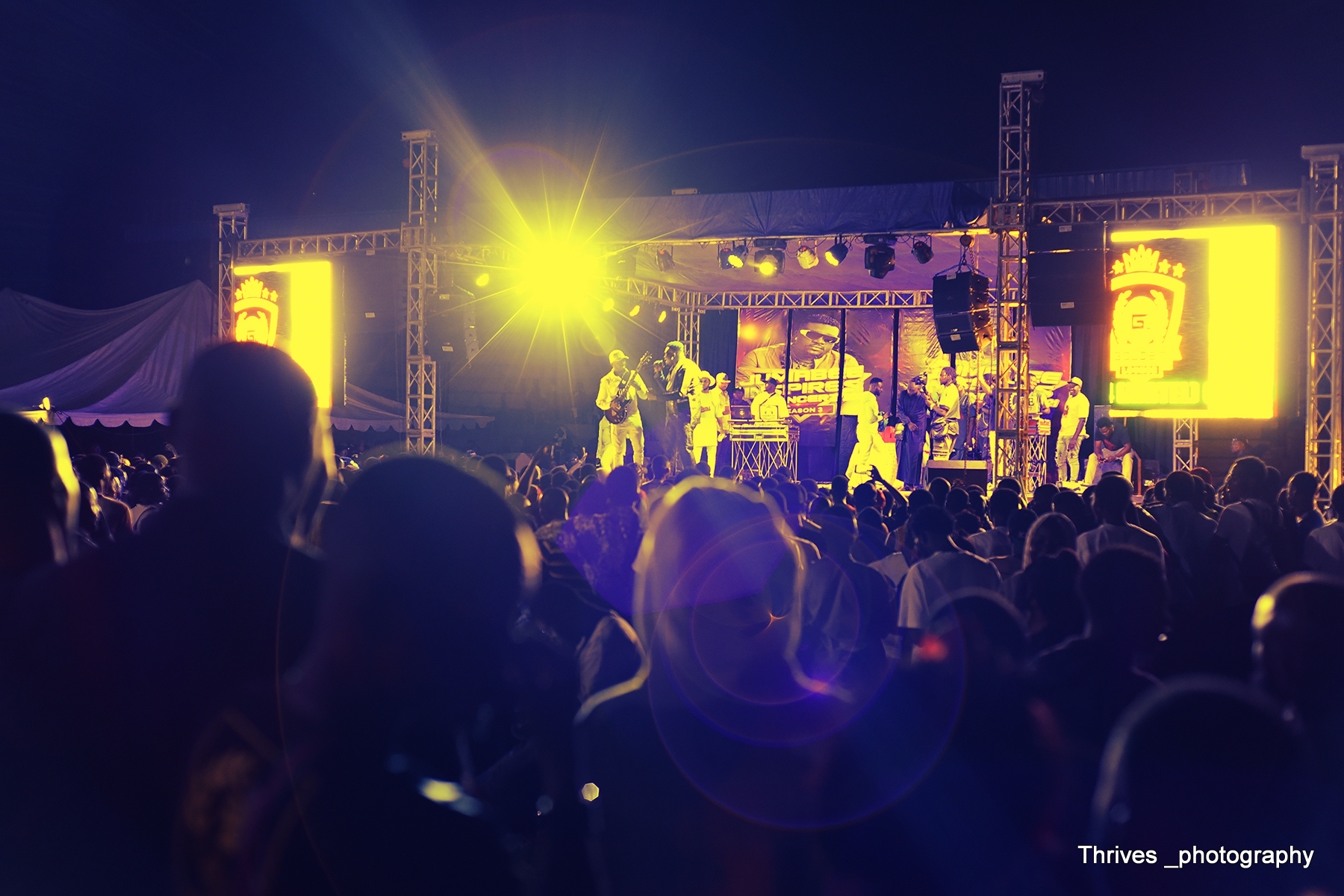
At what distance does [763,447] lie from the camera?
744 inches

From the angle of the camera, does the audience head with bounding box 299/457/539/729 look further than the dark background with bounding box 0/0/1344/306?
No

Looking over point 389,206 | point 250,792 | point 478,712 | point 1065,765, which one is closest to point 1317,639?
point 1065,765

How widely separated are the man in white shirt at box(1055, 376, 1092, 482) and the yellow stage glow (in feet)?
38.5

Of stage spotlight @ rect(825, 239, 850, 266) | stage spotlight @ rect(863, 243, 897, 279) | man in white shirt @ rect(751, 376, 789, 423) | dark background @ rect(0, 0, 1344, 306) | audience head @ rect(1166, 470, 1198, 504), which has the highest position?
dark background @ rect(0, 0, 1344, 306)

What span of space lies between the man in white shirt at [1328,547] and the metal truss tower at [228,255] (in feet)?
43.4

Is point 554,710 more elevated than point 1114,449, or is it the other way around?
point 1114,449

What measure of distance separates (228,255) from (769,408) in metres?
10.0

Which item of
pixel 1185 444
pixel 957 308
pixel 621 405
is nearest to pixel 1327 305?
pixel 1185 444

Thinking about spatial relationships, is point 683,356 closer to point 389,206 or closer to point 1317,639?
point 389,206

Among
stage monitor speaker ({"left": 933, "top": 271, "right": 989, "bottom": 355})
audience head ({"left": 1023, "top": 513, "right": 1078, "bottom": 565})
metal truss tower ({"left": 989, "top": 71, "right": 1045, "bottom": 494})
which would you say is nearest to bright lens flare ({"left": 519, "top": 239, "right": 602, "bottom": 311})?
stage monitor speaker ({"left": 933, "top": 271, "right": 989, "bottom": 355})

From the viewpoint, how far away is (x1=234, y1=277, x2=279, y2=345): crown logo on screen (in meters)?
13.6

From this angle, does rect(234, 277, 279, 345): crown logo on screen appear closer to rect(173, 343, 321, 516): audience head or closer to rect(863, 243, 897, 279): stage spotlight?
rect(863, 243, 897, 279): stage spotlight

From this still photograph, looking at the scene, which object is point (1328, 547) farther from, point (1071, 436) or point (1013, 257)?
point (1071, 436)

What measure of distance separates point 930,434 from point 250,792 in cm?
1735
